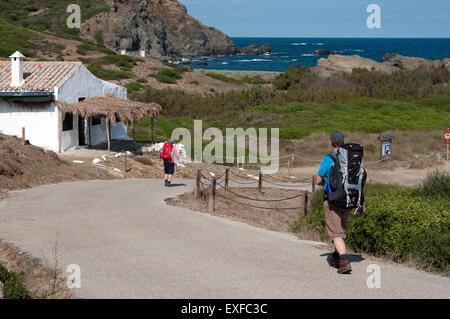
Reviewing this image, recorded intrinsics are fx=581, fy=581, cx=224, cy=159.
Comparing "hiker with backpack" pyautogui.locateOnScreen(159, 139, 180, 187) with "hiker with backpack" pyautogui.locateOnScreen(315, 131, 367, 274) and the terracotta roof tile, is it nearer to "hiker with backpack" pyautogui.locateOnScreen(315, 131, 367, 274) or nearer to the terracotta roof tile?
the terracotta roof tile

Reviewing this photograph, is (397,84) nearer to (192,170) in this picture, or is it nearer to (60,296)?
(192,170)

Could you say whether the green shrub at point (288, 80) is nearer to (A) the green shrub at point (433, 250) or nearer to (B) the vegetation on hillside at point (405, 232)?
(B) the vegetation on hillside at point (405, 232)

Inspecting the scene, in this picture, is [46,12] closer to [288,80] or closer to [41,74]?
[288,80]

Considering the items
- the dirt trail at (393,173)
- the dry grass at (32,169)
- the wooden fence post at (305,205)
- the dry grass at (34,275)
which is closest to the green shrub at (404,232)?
the wooden fence post at (305,205)

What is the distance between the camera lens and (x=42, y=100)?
23.8m

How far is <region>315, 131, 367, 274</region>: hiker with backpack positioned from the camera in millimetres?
7203

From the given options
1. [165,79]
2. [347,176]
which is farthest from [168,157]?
[165,79]

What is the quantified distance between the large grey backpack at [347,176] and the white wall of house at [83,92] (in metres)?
18.5

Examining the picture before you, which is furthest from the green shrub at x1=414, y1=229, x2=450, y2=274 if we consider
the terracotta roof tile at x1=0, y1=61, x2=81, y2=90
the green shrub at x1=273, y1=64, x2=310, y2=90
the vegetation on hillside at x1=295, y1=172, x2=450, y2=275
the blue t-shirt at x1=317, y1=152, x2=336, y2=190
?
the green shrub at x1=273, y1=64, x2=310, y2=90

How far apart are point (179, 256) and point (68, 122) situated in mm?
17991

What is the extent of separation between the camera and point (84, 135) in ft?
87.1

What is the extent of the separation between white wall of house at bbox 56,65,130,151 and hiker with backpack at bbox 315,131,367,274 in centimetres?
1836
